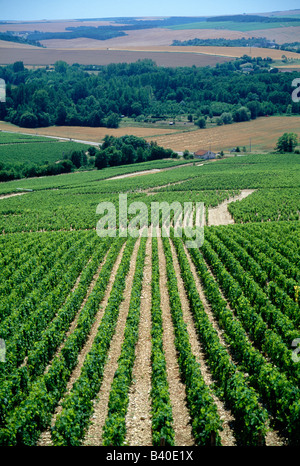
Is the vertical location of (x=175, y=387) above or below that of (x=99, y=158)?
above

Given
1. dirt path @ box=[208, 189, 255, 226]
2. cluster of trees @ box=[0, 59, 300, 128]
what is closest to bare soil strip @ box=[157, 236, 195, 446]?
dirt path @ box=[208, 189, 255, 226]

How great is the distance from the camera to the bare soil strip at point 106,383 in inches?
588

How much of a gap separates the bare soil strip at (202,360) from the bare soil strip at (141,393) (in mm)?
1947

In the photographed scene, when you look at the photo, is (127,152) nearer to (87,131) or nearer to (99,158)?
(99,158)

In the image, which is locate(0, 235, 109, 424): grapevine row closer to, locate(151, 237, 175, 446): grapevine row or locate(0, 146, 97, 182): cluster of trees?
locate(151, 237, 175, 446): grapevine row

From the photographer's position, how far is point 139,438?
14.6 meters

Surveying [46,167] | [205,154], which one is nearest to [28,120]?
[46,167]

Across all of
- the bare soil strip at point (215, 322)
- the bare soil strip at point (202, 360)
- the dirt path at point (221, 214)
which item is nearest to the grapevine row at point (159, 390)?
the bare soil strip at point (202, 360)

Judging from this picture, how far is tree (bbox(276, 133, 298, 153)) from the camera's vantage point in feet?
341

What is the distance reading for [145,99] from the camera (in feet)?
537

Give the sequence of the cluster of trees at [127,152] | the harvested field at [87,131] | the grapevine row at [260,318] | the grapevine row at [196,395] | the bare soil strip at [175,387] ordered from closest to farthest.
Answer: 1. the grapevine row at [196,395]
2. the bare soil strip at [175,387]
3. the grapevine row at [260,318]
4. the cluster of trees at [127,152]
5. the harvested field at [87,131]

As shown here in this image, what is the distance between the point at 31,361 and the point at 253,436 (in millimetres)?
9059

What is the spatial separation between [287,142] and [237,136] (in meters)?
18.3

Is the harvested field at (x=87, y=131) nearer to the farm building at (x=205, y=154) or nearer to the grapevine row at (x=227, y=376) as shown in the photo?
the farm building at (x=205, y=154)
